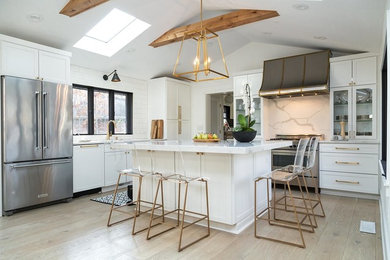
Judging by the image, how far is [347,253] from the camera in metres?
2.41

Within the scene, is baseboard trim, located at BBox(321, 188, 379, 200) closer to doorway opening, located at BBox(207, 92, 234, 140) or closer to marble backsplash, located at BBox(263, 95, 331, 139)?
marble backsplash, located at BBox(263, 95, 331, 139)

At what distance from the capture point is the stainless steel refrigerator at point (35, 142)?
3.54 meters

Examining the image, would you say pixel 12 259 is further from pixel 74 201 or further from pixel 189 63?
pixel 189 63

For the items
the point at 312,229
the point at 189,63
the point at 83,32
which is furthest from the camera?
the point at 189,63

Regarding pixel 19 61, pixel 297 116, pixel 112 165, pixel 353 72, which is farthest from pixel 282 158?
pixel 19 61

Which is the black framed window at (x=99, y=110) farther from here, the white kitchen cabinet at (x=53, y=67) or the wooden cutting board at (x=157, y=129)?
the white kitchen cabinet at (x=53, y=67)

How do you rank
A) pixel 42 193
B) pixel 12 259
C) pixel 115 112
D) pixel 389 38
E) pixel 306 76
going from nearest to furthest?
1. pixel 389 38
2. pixel 12 259
3. pixel 42 193
4. pixel 306 76
5. pixel 115 112

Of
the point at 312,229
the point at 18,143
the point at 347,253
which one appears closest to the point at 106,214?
the point at 18,143

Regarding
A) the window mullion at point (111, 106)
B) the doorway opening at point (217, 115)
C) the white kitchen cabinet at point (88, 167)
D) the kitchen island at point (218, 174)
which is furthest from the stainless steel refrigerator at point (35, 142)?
the doorway opening at point (217, 115)

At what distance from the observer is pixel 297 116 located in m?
5.54

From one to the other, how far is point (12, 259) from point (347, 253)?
9.76ft

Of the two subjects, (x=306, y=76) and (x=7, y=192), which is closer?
(x=7, y=192)

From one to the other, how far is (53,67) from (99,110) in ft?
5.50

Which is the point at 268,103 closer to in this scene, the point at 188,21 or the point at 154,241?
the point at 188,21
